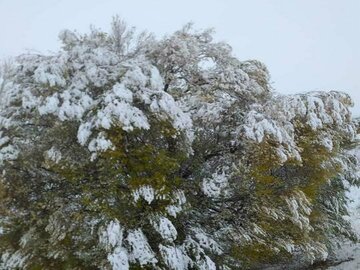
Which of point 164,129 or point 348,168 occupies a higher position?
point 164,129

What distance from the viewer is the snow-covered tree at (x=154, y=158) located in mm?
7918

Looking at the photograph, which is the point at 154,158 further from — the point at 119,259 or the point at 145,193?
the point at 119,259

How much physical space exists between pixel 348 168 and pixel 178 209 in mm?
6320

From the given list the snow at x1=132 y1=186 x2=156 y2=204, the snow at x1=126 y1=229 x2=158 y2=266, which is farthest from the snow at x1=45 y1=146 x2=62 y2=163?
the snow at x1=126 y1=229 x2=158 y2=266

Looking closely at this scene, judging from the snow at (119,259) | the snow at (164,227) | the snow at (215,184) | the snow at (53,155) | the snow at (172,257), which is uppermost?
the snow at (53,155)

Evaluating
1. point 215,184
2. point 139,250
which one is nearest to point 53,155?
point 139,250

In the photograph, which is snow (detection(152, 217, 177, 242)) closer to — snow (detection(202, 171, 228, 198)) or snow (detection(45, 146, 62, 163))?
snow (detection(202, 171, 228, 198))

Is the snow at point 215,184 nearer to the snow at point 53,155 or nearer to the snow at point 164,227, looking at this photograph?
the snow at point 164,227

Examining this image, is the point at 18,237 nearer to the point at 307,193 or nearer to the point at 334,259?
the point at 307,193

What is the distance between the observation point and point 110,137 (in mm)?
7660

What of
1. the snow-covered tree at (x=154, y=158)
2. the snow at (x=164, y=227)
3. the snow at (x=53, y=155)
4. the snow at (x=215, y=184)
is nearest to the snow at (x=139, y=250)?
the snow-covered tree at (x=154, y=158)

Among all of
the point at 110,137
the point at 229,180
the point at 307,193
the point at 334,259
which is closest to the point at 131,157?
the point at 110,137

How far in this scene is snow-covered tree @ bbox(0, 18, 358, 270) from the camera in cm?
792

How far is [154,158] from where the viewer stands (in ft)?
26.7
